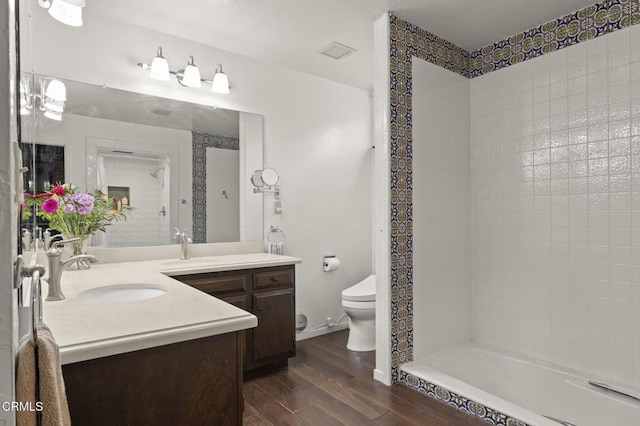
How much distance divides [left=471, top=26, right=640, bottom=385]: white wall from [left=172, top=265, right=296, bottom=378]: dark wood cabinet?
155 cm

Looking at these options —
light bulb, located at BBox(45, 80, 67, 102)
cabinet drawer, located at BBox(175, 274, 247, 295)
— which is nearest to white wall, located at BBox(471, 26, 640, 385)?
cabinet drawer, located at BBox(175, 274, 247, 295)

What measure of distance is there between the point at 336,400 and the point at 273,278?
94cm

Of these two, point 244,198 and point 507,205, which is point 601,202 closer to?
point 507,205

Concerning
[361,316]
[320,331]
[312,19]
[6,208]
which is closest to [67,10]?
[312,19]

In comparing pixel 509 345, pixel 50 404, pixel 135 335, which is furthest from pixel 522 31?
pixel 50 404

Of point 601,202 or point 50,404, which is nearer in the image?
point 50,404

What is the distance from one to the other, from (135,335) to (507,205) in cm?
275

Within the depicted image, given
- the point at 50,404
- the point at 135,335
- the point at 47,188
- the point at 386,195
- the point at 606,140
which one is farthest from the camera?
the point at 386,195

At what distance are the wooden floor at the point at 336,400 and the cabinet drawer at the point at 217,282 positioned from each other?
0.67 m

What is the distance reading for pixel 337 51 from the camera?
3117 mm

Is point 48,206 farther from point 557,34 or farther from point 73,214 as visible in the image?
point 557,34

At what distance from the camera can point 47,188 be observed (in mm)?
2242

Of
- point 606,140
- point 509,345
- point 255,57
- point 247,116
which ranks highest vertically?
point 255,57

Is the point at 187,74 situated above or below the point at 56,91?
above
